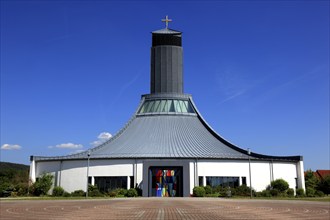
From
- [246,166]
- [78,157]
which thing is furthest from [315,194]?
[78,157]

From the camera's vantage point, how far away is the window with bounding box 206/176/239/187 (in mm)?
45844

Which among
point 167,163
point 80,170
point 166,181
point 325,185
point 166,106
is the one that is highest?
point 166,106

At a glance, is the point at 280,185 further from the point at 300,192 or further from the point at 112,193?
the point at 112,193

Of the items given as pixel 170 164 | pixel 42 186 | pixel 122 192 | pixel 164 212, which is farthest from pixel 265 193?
pixel 164 212

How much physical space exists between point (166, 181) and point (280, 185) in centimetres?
1454

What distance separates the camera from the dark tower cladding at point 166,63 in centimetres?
5988

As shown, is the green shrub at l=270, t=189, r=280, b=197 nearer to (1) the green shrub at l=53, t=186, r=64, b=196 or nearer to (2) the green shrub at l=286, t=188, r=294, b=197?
(2) the green shrub at l=286, t=188, r=294, b=197

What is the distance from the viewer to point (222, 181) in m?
46.1

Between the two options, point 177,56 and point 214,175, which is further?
point 177,56

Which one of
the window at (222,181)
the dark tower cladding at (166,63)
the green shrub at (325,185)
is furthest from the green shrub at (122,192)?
the green shrub at (325,185)

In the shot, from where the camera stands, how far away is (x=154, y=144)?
4872 centimetres

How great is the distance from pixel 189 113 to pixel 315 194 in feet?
72.0

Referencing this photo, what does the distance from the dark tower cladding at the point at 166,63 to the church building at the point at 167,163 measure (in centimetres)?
650

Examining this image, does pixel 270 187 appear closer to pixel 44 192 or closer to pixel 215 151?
pixel 215 151
